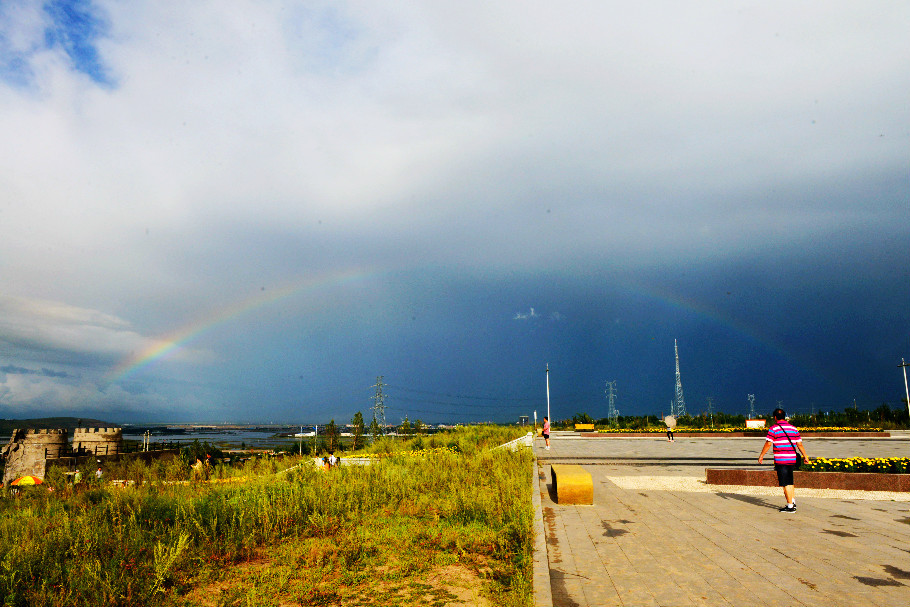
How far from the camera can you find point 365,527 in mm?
8266

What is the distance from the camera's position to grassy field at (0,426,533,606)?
5445 mm

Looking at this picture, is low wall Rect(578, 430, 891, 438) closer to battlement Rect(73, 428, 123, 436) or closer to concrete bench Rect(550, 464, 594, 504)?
concrete bench Rect(550, 464, 594, 504)

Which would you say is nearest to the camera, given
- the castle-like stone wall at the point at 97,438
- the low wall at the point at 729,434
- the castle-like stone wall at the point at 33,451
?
the low wall at the point at 729,434

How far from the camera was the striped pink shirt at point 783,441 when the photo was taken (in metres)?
9.93

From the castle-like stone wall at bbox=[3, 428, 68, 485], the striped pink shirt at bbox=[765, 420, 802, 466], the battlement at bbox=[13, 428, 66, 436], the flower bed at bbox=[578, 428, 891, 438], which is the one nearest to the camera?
the striped pink shirt at bbox=[765, 420, 802, 466]

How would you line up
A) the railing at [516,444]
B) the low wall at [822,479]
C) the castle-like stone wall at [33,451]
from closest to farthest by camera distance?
1. the low wall at [822,479]
2. the railing at [516,444]
3. the castle-like stone wall at [33,451]

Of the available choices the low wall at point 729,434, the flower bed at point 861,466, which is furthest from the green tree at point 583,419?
the flower bed at point 861,466

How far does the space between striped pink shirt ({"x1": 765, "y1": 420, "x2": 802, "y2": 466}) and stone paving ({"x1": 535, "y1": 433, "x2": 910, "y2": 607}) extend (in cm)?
96

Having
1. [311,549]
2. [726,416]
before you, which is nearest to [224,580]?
[311,549]

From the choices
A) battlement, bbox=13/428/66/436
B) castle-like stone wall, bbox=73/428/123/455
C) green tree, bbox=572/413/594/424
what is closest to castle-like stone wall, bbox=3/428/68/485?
battlement, bbox=13/428/66/436

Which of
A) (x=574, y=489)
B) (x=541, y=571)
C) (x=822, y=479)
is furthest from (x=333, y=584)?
(x=822, y=479)

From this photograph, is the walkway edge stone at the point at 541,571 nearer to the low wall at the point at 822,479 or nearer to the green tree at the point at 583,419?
the low wall at the point at 822,479

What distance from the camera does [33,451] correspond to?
2429 inches

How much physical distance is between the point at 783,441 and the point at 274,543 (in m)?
9.43
